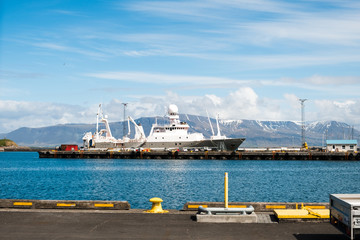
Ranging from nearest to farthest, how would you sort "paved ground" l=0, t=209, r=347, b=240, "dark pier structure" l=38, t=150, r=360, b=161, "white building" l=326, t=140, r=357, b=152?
"paved ground" l=0, t=209, r=347, b=240
"dark pier structure" l=38, t=150, r=360, b=161
"white building" l=326, t=140, r=357, b=152

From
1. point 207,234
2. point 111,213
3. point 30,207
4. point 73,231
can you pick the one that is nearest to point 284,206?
point 207,234

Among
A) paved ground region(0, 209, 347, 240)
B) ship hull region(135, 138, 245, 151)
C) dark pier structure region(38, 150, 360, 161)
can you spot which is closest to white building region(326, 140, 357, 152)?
dark pier structure region(38, 150, 360, 161)

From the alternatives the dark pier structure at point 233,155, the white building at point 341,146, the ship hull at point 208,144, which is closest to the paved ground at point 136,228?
the dark pier structure at point 233,155


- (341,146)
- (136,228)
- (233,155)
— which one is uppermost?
(341,146)

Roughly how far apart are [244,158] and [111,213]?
9219 cm

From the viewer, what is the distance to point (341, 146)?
373 ft

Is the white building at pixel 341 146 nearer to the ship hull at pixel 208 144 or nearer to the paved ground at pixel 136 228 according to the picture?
the ship hull at pixel 208 144

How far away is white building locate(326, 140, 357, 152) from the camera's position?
11081 cm

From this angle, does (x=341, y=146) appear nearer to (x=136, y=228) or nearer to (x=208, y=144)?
(x=208, y=144)

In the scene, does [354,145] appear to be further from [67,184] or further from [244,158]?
[67,184]

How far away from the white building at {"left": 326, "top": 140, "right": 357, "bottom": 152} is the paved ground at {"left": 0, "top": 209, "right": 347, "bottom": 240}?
337ft

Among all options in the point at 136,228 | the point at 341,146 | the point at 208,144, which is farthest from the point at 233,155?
the point at 136,228

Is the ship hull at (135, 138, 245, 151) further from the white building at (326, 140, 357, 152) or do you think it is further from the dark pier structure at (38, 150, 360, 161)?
the white building at (326, 140, 357, 152)

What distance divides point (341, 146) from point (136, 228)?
109 meters
